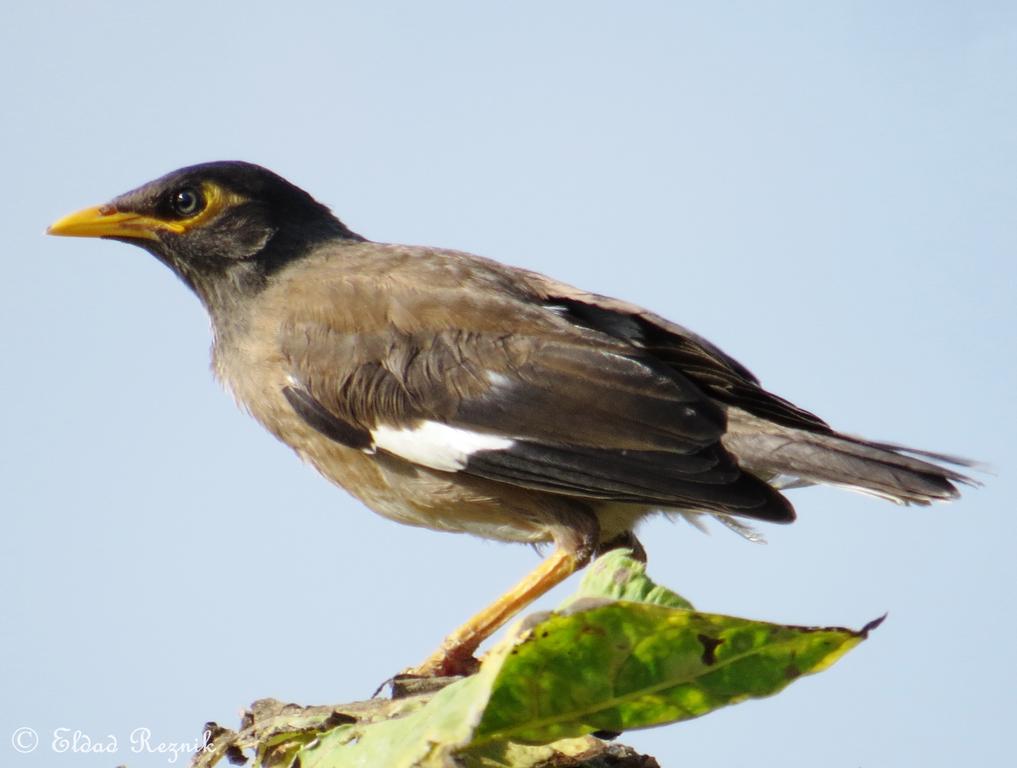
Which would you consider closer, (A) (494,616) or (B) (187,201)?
(A) (494,616)

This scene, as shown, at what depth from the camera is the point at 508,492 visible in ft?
16.8

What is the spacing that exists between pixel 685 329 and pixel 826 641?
2.97 m

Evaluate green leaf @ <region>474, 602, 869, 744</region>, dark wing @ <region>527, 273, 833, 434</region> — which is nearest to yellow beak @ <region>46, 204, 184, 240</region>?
dark wing @ <region>527, 273, 833, 434</region>

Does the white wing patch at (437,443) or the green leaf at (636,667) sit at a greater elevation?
the white wing patch at (437,443)

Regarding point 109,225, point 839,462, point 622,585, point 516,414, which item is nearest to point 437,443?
point 516,414

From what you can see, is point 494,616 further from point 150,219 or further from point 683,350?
point 150,219

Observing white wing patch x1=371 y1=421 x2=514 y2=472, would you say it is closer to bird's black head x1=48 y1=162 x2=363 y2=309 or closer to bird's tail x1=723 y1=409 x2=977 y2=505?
bird's tail x1=723 y1=409 x2=977 y2=505

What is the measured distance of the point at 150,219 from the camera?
6109 mm

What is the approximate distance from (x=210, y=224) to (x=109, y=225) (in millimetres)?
457

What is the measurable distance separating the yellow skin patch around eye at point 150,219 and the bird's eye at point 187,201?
2 cm

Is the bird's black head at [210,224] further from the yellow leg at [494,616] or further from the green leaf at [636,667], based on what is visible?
the green leaf at [636,667]

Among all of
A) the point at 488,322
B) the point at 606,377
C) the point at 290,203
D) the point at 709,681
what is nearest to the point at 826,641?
the point at 709,681

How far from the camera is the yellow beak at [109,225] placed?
5.95m

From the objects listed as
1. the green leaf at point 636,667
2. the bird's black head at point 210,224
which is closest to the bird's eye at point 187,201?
the bird's black head at point 210,224
